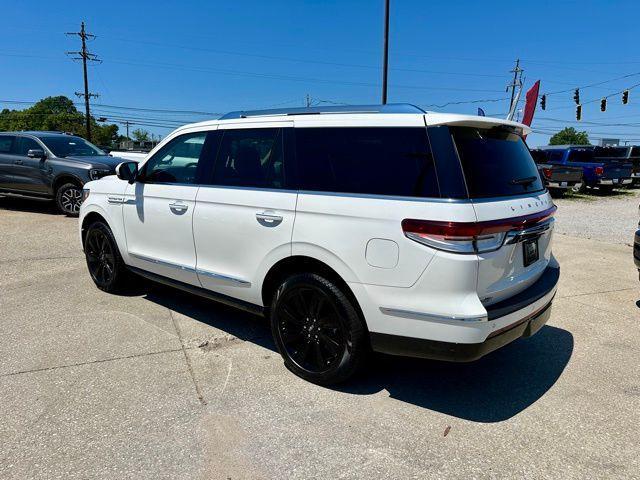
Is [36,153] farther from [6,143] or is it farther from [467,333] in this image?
[467,333]

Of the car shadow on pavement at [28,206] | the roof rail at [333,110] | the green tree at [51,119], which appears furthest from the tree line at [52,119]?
the roof rail at [333,110]

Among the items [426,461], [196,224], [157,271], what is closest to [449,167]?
[426,461]

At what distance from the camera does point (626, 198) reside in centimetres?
1806

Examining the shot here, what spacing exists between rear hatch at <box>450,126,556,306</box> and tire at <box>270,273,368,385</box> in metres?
0.88

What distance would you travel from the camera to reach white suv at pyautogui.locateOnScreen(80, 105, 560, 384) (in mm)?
2699

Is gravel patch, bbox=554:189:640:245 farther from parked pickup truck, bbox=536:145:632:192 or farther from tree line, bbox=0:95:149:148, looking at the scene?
tree line, bbox=0:95:149:148

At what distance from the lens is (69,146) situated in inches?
432

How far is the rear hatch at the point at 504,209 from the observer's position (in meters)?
2.73

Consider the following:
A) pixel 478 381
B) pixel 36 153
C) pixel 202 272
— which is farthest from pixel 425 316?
pixel 36 153

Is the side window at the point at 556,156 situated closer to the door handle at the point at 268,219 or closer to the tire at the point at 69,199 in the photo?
the tire at the point at 69,199

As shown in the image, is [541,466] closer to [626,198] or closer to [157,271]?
[157,271]

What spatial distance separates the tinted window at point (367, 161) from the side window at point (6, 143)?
413 inches

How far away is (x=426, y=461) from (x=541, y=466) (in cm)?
61

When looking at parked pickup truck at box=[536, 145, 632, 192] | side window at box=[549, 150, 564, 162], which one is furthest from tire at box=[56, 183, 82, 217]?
side window at box=[549, 150, 564, 162]
